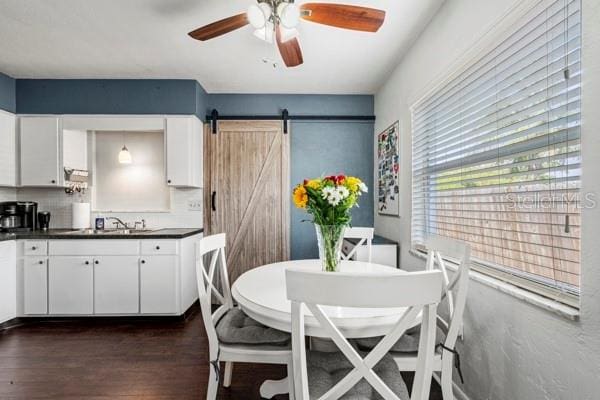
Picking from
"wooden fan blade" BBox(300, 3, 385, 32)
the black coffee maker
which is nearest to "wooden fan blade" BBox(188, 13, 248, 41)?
"wooden fan blade" BBox(300, 3, 385, 32)

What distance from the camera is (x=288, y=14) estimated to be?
5.33ft

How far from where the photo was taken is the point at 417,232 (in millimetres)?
2609

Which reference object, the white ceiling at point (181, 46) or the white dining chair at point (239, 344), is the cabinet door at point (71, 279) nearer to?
the white ceiling at point (181, 46)

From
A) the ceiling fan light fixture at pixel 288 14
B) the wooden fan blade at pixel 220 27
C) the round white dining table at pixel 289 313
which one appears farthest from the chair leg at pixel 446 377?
the wooden fan blade at pixel 220 27

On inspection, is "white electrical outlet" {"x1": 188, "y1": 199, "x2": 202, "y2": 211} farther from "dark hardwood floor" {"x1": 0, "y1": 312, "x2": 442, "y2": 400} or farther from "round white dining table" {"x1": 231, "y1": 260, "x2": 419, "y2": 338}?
"round white dining table" {"x1": 231, "y1": 260, "x2": 419, "y2": 338}

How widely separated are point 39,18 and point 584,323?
349 cm

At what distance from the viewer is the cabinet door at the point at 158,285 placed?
2.96 metres

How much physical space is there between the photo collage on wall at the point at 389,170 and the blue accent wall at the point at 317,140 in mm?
234

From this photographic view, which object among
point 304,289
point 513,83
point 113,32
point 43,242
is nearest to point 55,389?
point 43,242

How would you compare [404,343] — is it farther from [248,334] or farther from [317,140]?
[317,140]

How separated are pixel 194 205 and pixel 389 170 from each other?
2.20 m

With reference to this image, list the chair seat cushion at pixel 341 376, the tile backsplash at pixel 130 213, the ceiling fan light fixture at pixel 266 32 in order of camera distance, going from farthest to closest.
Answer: the tile backsplash at pixel 130 213 < the ceiling fan light fixture at pixel 266 32 < the chair seat cushion at pixel 341 376

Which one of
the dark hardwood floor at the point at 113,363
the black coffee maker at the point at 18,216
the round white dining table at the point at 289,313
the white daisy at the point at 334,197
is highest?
the white daisy at the point at 334,197

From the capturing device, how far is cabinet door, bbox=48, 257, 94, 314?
9.68ft
